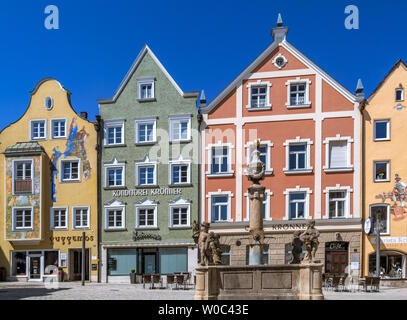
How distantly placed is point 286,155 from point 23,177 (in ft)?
59.4

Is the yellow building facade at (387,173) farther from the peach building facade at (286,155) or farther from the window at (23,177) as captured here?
the window at (23,177)

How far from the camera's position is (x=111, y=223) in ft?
112

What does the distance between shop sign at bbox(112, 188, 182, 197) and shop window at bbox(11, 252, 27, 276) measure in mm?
7817

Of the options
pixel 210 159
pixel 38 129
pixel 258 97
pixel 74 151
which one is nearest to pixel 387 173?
pixel 258 97

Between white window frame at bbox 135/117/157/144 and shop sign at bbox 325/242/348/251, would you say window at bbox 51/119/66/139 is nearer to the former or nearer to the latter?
white window frame at bbox 135/117/157/144

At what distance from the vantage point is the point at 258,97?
3291 cm

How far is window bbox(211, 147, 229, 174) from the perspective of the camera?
33.0m

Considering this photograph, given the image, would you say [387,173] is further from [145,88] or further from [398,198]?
[145,88]

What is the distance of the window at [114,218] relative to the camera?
3412 centimetres

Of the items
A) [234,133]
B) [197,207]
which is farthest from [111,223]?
[234,133]

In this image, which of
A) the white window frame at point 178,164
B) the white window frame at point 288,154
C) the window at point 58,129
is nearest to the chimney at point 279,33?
the white window frame at point 288,154

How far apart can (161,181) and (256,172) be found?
16385 millimetres

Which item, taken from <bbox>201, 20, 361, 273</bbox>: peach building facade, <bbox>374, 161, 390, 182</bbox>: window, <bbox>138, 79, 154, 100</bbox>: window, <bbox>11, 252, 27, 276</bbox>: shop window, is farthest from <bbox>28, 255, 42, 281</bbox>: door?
<bbox>374, 161, 390, 182</bbox>: window
